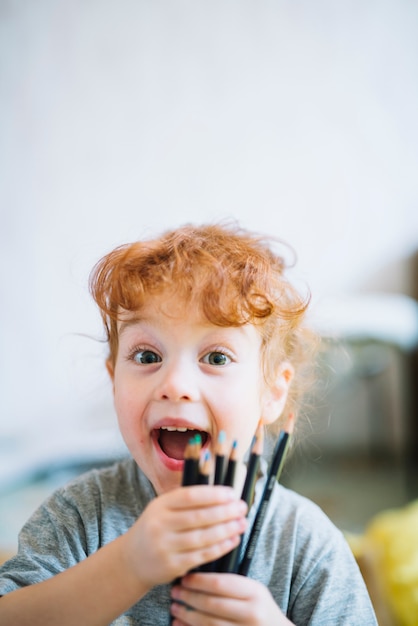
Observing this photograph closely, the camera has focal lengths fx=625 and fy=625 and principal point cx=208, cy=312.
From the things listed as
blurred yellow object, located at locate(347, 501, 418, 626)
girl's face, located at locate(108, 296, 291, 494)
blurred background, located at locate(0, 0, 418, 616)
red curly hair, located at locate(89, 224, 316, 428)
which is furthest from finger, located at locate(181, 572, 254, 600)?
blurred background, located at locate(0, 0, 418, 616)

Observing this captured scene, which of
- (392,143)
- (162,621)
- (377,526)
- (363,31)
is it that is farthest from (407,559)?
(363,31)

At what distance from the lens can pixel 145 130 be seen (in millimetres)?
2268

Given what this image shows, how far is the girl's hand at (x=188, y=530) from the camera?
42 cm

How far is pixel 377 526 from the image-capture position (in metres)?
1.27

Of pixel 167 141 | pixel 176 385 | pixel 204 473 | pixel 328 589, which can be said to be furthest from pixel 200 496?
pixel 167 141

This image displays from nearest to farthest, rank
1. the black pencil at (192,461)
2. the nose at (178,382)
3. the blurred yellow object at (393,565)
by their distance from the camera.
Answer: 1. the black pencil at (192,461)
2. the nose at (178,382)
3. the blurred yellow object at (393,565)

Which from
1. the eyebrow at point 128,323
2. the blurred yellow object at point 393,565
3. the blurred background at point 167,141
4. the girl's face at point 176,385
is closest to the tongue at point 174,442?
the girl's face at point 176,385

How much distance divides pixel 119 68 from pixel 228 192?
591 mm

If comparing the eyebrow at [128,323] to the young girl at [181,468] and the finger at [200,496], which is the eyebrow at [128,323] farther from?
the finger at [200,496]

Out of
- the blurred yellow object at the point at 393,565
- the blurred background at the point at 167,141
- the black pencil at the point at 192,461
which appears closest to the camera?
the black pencil at the point at 192,461

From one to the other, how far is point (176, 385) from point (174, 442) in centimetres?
9

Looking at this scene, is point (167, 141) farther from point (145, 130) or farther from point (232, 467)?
point (232, 467)

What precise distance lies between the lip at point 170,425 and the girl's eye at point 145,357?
0.06 metres

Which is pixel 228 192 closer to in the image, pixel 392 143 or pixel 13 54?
pixel 392 143
